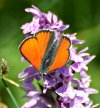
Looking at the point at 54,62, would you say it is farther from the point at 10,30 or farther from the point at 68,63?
the point at 10,30

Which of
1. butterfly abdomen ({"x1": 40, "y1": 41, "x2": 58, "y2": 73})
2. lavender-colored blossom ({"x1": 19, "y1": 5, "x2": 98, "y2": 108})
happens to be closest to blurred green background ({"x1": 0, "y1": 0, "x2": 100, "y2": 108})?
lavender-colored blossom ({"x1": 19, "y1": 5, "x2": 98, "y2": 108})

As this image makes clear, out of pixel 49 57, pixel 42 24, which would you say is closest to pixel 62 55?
pixel 49 57

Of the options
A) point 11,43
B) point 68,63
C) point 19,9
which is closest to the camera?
point 68,63

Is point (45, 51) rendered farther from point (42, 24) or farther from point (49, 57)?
point (42, 24)

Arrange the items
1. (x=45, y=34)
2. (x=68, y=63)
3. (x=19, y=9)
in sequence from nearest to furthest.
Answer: (x=45, y=34) → (x=68, y=63) → (x=19, y=9)

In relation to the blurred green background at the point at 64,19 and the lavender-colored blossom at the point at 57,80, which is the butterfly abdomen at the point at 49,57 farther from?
the blurred green background at the point at 64,19

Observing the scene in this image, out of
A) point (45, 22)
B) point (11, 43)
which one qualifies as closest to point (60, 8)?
point (11, 43)

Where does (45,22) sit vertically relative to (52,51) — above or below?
above
